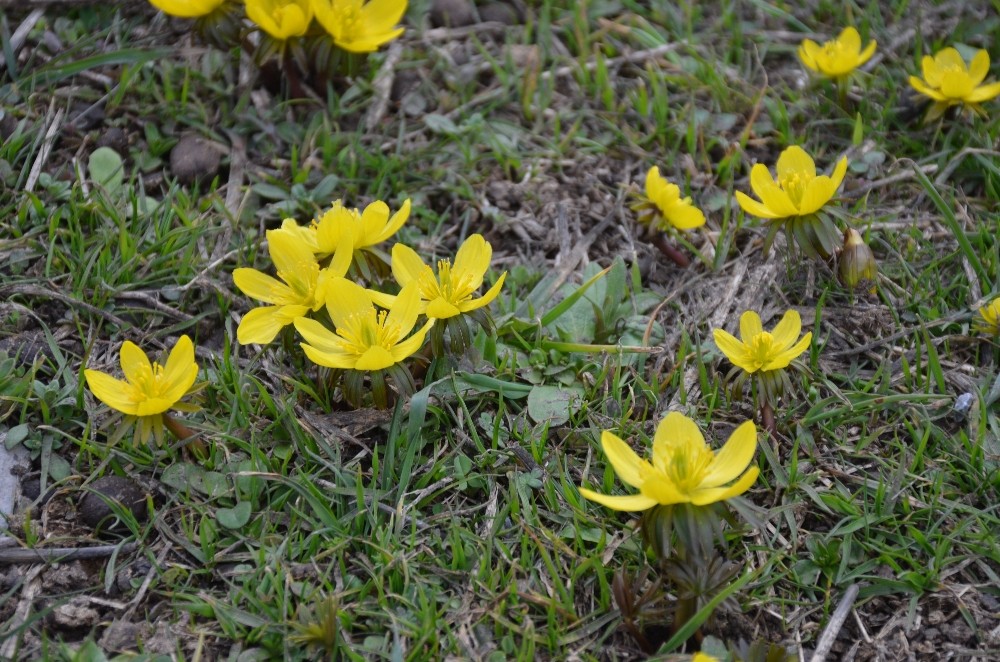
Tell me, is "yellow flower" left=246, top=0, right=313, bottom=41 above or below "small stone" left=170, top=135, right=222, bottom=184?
above

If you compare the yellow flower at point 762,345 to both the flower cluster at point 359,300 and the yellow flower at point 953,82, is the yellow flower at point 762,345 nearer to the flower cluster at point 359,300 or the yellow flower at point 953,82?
the flower cluster at point 359,300

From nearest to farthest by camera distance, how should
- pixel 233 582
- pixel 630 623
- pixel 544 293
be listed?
pixel 630 623 → pixel 233 582 → pixel 544 293

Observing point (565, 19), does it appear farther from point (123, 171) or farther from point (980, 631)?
point (980, 631)

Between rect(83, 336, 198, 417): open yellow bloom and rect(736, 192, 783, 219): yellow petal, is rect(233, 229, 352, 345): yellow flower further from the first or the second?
rect(736, 192, 783, 219): yellow petal

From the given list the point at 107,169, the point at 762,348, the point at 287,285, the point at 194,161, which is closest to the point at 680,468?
the point at 762,348

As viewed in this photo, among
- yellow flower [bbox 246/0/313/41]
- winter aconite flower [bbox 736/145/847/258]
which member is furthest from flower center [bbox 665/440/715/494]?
yellow flower [bbox 246/0/313/41]

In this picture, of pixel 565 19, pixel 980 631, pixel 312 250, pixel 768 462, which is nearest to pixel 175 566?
pixel 312 250

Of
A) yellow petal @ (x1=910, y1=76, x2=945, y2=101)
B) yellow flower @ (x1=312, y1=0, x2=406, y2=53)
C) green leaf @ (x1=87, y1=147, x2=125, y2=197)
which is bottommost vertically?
yellow petal @ (x1=910, y1=76, x2=945, y2=101)

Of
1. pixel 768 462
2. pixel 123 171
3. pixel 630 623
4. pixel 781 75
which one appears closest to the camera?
pixel 630 623
